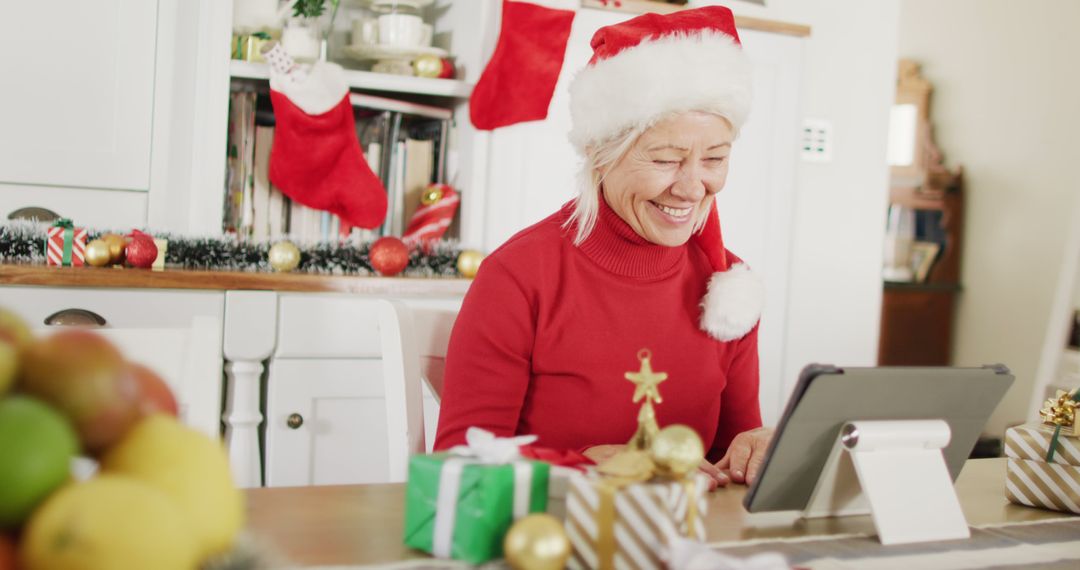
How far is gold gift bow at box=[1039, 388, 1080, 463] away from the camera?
1.00m

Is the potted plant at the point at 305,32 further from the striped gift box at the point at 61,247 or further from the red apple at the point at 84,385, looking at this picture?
the red apple at the point at 84,385

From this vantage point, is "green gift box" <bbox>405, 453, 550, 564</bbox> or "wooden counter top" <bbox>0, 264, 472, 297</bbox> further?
"wooden counter top" <bbox>0, 264, 472, 297</bbox>

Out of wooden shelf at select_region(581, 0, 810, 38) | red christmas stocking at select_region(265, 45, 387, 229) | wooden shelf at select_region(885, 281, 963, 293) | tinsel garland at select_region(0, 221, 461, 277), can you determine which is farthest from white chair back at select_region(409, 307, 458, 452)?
wooden shelf at select_region(885, 281, 963, 293)

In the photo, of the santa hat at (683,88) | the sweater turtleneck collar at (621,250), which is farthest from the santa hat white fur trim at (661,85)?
the sweater turtleneck collar at (621,250)

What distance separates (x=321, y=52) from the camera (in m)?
2.36

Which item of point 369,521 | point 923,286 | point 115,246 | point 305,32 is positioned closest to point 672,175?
point 369,521

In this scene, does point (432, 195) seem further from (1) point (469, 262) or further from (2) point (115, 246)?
(2) point (115, 246)

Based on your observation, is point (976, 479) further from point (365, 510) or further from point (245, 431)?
point (245, 431)

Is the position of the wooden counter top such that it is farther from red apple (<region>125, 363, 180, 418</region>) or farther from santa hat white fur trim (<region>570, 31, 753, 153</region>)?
red apple (<region>125, 363, 180, 418</region>)

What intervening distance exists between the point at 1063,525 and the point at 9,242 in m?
1.81

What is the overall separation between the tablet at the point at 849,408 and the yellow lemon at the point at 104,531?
53 cm

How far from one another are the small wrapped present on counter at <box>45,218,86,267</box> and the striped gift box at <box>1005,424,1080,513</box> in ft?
5.37

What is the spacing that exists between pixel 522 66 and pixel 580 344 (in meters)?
1.17

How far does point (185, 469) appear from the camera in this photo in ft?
1.44
